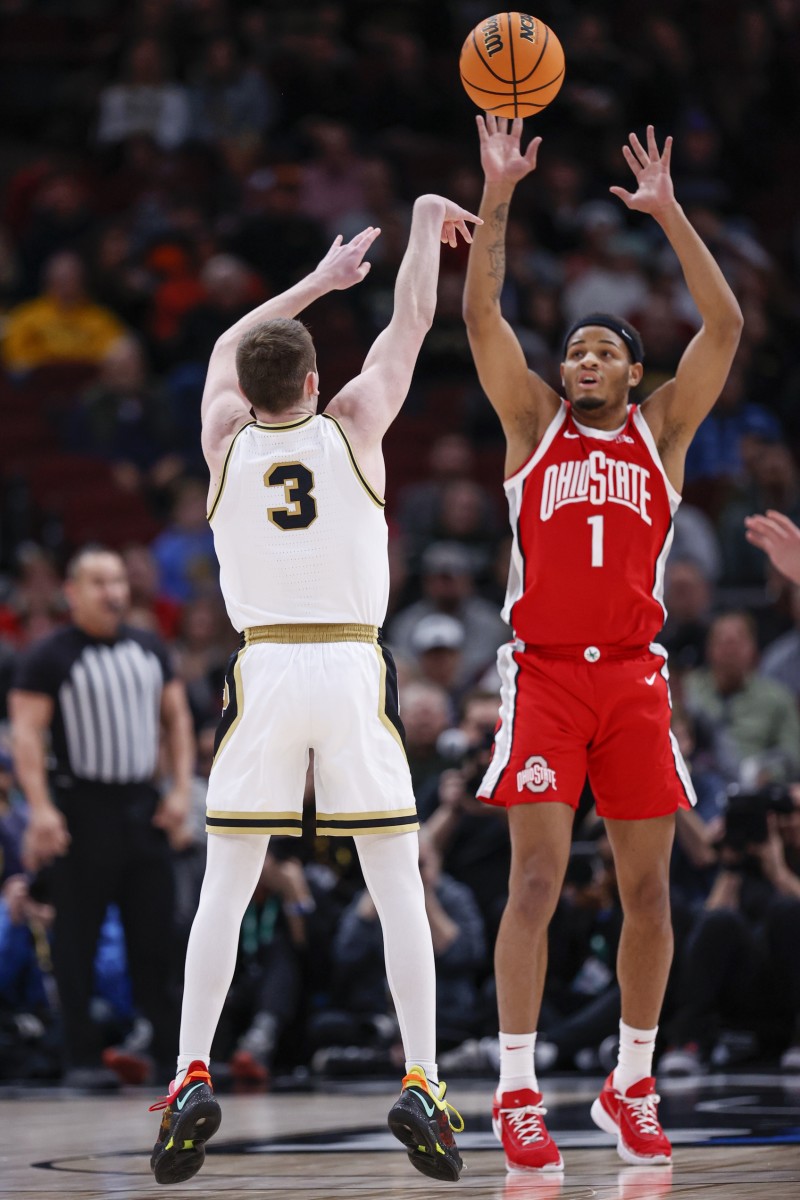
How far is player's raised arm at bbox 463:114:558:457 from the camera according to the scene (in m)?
5.99

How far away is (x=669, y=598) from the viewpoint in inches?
477

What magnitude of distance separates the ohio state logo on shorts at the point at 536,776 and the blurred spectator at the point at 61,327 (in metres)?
11.3

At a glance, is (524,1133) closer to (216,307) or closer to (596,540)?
(596,540)

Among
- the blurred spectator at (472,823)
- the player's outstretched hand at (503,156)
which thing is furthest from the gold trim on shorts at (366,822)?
the blurred spectator at (472,823)

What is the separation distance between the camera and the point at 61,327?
16453 millimetres

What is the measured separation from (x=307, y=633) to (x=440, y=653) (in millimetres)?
6738

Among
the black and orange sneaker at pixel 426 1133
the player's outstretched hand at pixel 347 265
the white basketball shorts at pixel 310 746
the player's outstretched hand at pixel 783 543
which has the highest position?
the player's outstretched hand at pixel 347 265

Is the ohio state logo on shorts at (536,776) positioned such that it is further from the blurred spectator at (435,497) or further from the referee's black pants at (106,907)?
the blurred spectator at (435,497)

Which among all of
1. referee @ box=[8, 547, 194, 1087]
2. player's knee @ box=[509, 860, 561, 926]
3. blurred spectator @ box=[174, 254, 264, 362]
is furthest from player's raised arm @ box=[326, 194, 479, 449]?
blurred spectator @ box=[174, 254, 264, 362]

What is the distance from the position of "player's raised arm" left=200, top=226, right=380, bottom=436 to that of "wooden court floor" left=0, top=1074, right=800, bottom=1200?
7.07 ft

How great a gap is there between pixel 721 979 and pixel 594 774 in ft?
11.9

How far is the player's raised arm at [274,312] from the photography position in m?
5.61

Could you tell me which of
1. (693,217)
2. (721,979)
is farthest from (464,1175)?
(693,217)

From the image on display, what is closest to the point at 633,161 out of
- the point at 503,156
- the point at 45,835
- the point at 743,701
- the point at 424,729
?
the point at 503,156
